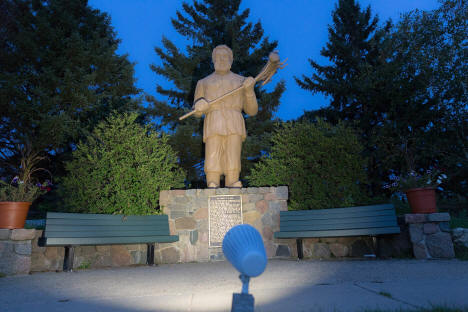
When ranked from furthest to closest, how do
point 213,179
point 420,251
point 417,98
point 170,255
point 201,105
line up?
1. point 417,98
2. point 213,179
3. point 201,105
4. point 170,255
5. point 420,251

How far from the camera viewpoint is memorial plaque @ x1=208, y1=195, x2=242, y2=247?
5.29 m

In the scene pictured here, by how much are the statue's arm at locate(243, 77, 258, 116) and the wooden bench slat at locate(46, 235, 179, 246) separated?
2.58 m

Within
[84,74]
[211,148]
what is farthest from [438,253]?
[84,74]

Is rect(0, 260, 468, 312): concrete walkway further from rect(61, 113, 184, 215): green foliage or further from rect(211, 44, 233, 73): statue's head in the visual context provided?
rect(211, 44, 233, 73): statue's head

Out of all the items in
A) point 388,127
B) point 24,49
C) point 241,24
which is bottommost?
point 388,127

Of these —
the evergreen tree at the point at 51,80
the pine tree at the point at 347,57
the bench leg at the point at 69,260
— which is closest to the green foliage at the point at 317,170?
the bench leg at the point at 69,260

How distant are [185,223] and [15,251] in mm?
2298

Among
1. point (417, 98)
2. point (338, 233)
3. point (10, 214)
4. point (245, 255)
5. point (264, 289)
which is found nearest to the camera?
point (245, 255)

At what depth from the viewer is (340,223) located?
4.68 meters

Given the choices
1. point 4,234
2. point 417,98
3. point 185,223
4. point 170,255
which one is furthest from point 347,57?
point 4,234

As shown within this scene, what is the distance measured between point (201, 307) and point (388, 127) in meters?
10.6

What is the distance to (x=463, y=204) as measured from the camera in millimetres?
9305

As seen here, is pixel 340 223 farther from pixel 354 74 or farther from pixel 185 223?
pixel 354 74

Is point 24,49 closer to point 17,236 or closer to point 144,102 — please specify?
point 144,102
